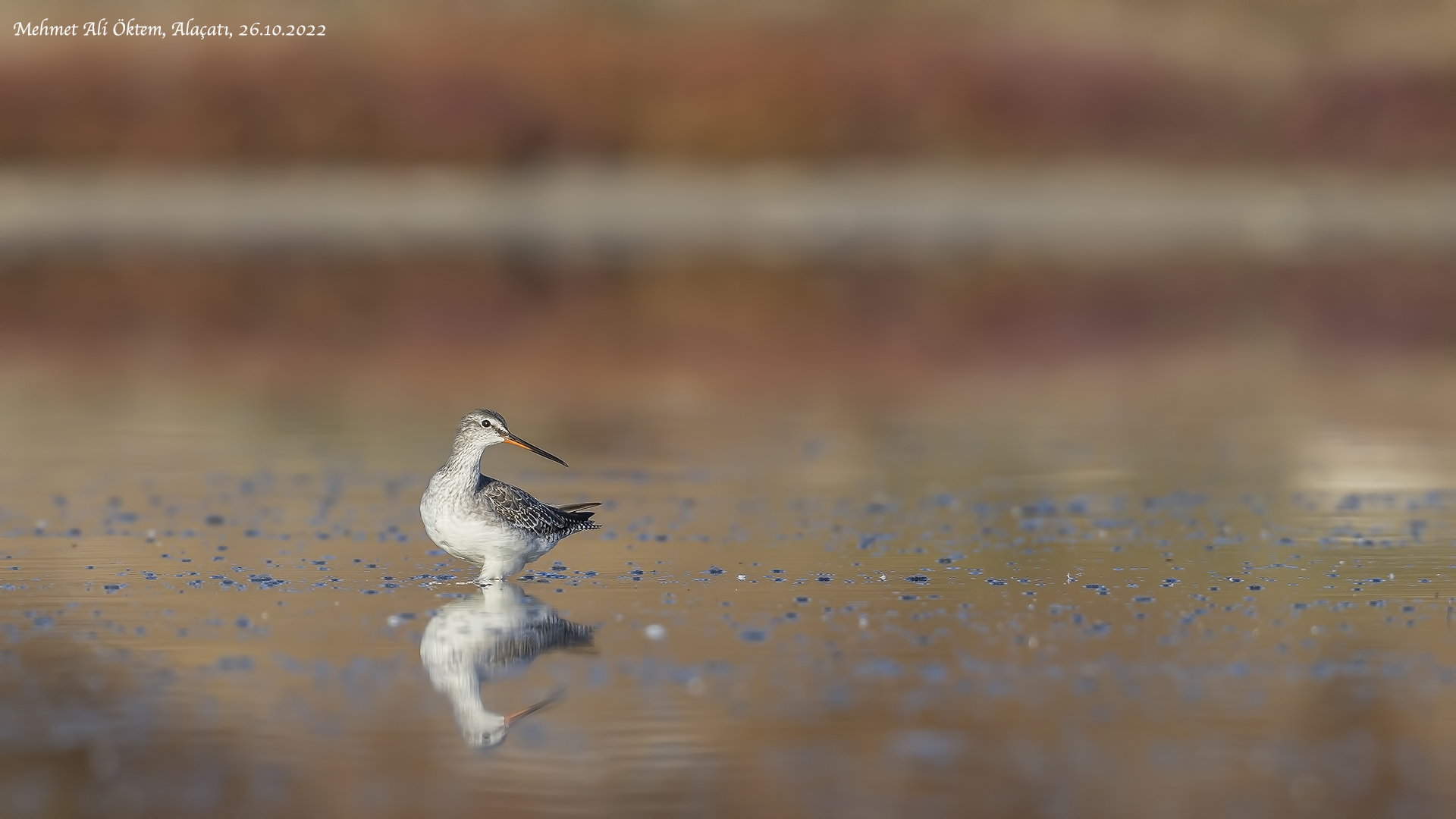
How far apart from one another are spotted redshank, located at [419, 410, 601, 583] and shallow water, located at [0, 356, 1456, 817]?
0.24m

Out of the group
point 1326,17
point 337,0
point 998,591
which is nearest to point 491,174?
point 337,0

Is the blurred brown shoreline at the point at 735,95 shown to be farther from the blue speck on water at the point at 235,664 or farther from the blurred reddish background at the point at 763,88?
the blue speck on water at the point at 235,664

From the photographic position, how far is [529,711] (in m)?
10.7

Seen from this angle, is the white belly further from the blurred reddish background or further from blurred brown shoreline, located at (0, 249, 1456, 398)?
the blurred reddish background

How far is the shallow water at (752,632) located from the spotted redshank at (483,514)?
24 centimetres

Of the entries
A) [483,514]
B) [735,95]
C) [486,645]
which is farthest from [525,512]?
[735,95]

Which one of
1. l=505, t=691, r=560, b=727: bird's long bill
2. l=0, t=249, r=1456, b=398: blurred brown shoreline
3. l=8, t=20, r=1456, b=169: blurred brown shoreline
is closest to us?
l=505, t=691, r=560, b=727: bird's long bill

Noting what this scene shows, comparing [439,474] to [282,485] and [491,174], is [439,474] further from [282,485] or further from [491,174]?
[491,174]

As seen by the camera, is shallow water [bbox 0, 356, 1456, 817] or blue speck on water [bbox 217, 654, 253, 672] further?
blue speck on water [bbox 217, 654, 253, 672]

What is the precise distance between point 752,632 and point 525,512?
6.85ft

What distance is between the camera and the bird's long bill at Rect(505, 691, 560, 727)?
34.6 feet

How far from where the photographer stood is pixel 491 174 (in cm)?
8031

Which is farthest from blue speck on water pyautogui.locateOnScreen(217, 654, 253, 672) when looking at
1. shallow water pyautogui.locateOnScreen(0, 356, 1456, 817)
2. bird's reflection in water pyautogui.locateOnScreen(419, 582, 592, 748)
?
bird's reflection in water pyautogui.locateOnScreen(419, 582, 592, 748)

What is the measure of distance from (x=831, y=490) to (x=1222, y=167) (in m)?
66.8
